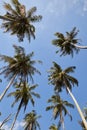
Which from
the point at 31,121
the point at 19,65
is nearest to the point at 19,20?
the point at 19,65

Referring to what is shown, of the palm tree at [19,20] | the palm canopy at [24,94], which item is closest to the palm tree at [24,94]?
the palm canopy at [24,94]

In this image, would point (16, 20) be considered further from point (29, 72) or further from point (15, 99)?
point (15, 99)

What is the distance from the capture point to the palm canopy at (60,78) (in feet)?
136

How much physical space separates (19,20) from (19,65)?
685 centimetres

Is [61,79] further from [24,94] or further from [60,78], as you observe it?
[24,94]

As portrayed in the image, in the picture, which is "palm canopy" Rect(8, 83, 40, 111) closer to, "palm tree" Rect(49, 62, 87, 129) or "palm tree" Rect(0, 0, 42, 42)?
"palm tree" Rect(49, 62, 87, 129)

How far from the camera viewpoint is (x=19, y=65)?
118ft

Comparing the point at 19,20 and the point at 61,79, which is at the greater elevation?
the point at 19,20

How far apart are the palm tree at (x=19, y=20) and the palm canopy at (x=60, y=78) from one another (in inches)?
356

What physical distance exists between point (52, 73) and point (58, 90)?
10.4ft

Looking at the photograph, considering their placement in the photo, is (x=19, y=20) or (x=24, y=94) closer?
(x=19, y=20)

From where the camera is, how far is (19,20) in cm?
3231

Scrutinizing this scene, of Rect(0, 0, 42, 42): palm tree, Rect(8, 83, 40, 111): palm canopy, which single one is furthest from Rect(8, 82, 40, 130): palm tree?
Rect(0, 0, 42, 42): palm tree

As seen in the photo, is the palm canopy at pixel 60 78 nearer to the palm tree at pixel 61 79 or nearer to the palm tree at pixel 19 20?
the palm tree at pixel 61 79
